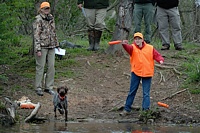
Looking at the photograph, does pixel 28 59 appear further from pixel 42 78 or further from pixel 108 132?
pixel 108 132

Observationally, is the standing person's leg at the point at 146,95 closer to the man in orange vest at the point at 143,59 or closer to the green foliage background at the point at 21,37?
the man in orange vest at the point at 143,59

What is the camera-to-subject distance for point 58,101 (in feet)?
38.3

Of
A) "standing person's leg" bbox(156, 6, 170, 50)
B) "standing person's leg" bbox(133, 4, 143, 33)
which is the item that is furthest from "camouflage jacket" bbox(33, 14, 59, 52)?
"standing person's leg" bbox(156, 6, 170, 50)

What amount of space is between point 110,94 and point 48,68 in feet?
5.38

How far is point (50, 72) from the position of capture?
43.3ft

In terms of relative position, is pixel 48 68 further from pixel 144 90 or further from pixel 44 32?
pixel 144 90

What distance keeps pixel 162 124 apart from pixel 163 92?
7.38ft

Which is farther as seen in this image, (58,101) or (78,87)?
(78,87)

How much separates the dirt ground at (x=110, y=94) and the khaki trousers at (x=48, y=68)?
0.92 ft

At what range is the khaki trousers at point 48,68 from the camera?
42.7 feet

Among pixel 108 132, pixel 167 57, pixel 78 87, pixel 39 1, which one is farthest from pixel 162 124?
pixel 39 1

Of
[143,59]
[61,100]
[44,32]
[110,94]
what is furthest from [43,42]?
[143,59]

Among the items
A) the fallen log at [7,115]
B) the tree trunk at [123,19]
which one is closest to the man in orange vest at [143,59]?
the fallen log at [7,115]

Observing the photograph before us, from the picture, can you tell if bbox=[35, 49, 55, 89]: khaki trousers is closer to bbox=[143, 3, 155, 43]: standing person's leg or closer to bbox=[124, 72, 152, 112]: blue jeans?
bbox=[124, 72, 152, 112]: blue jeans
